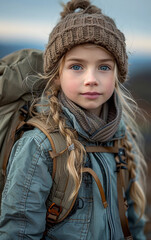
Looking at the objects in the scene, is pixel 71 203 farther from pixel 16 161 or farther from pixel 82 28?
pixel 82 28

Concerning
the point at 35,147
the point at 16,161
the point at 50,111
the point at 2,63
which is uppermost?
the point at 2,63

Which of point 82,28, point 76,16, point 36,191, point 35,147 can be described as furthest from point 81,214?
point 76,16

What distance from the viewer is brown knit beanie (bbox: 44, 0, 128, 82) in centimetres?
164

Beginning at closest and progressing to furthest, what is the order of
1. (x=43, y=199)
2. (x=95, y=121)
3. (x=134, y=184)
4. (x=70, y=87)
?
(x=43, y=199) → (x=70, y=87) → (x=95, y=121) → (x=134, y=184)

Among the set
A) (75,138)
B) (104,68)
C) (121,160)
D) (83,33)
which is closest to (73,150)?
(75,138)

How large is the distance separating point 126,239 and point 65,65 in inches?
55.1

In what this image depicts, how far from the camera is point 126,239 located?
1808 millimetres

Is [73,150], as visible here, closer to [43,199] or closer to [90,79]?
[43,199]

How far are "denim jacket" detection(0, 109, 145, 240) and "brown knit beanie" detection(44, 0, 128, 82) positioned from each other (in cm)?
47

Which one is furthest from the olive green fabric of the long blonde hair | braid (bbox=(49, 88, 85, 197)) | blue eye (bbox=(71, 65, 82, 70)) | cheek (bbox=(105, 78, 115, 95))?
cheek (bbox=(105, 78, 115, 95))

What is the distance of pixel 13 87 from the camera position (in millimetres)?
1770

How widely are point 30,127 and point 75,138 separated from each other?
36 centimetres

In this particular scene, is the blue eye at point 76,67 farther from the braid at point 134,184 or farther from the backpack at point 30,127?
the braid at point 134,184

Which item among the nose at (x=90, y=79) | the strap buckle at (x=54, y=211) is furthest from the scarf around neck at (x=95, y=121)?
the strap buckle at (x=54, y=211)
